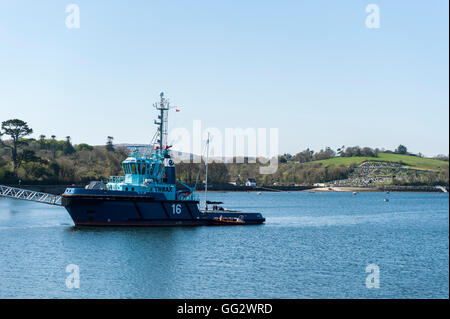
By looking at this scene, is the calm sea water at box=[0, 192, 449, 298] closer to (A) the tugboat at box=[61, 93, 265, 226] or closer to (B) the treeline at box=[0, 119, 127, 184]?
(A) the tugboat at box=[61, 93, 265, 226]

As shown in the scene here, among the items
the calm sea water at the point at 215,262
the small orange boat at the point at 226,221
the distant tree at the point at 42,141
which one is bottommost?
the calm sea water at the point at 215,262

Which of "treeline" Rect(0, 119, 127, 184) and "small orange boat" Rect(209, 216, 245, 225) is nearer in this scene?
"small orange boat" Rect(209, 216, 245, 225)

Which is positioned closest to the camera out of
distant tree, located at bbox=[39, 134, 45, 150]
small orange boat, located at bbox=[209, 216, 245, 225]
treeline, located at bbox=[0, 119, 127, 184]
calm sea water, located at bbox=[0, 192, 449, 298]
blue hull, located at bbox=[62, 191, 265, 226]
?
calm sea water, located at bbox=[0, 192, 449, 298]

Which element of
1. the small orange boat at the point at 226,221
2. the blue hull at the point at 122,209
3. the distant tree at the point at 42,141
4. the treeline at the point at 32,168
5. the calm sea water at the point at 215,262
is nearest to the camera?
the calm sea water at the point at 215,262

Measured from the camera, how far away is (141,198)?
2323 inches

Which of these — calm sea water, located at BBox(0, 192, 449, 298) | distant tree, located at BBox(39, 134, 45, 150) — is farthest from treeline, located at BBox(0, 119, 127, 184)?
calm sea water, located at BBox(0, 192, 449, 298)

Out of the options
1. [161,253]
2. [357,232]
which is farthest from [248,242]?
[357,232]

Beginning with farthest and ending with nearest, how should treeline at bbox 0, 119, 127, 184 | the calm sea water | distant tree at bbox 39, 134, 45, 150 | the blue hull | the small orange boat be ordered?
distant tree at bbox 39, 134, 45, 150, treeline at bbox 0, 119, 127, 184, the small orange boat, the blue hull, the calm sea water

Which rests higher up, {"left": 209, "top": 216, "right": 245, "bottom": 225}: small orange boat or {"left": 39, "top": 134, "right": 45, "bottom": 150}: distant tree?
{"left": 39, "top": 134, "right": 45, "bottom": 150}: distant tree

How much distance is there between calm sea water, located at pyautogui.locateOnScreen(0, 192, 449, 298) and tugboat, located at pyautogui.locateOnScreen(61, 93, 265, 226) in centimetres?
162

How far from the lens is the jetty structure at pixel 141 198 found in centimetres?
5751

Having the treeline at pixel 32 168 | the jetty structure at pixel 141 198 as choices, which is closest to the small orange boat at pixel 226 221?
the jetty structure at pixel 141 198

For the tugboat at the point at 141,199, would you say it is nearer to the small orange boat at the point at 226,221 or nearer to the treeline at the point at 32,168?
the small orange boat at the point at 226,221

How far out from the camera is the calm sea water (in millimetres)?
32469
